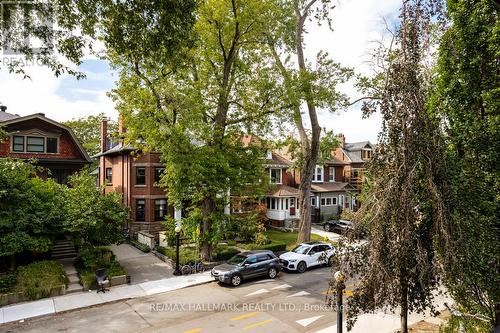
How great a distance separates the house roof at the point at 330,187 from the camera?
3653 cm

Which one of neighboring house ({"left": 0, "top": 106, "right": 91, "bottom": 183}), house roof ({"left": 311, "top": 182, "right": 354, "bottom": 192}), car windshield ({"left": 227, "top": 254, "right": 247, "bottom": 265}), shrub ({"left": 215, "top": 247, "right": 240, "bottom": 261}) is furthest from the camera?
house roof ({"left": 311, "top": 182, "right": 354, "bottom": 192})

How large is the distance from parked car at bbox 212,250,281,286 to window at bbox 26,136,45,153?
56.6ft

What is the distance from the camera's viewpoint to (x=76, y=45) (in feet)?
26.8

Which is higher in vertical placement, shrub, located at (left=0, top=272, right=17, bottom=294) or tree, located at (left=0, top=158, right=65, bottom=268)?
tree, located at (left=0, top=158, right=65, bottom=268)

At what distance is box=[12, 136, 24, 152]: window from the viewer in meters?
23.3

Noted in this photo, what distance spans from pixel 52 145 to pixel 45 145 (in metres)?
0.47

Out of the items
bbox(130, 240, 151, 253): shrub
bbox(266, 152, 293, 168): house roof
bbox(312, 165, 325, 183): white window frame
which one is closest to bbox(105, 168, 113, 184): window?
bbox(130, 240, 151, 253): shrub

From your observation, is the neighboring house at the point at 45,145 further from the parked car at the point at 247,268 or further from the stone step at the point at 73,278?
the parked car at the point at 247,268

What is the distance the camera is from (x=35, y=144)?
944 inches

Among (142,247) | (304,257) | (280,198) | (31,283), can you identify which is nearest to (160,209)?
(142,247)

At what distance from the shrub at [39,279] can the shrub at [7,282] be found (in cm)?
19

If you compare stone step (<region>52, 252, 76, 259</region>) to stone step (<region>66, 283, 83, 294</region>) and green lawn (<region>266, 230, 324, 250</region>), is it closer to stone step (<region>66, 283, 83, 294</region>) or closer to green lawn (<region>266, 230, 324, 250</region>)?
stone step (<region>66, 283, 83, 294</region>)

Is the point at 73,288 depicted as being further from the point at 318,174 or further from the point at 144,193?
the point at 318,174

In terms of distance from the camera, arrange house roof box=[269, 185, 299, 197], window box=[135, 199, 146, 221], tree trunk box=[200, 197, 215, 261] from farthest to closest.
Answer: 1. house roof box=[269, 185, 299, 197]
2. window box=[135, 199, 146, 221]
3. tree trunk box=[200, 197, 215, 261]
